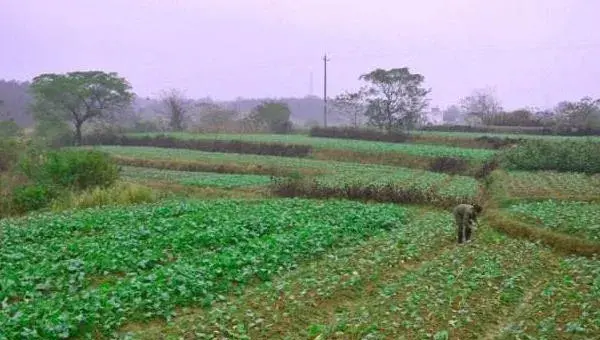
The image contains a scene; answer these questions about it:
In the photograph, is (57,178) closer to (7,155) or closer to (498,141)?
(7,155)

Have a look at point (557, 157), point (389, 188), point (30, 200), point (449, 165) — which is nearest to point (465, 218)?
point (389, 188)

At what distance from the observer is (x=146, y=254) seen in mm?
15445

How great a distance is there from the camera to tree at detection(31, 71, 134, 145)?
212ft

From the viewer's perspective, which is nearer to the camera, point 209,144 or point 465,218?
point 465,218

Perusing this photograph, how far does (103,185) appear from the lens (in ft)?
106

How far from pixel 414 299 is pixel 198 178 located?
28.4m

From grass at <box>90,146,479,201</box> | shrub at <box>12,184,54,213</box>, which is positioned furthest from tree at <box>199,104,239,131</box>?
shrub at <box>12,184,54,213</box>

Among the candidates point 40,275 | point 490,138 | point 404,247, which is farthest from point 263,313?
point 490,138

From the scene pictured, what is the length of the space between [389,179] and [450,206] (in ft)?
27.2

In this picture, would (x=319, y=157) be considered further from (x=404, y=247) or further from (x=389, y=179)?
(x=404, y=247)

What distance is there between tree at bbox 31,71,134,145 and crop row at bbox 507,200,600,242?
51335 millimetres

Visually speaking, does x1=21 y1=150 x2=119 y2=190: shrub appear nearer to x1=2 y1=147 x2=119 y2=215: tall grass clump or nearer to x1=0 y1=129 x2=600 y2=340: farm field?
x1=2 y1=147 x2=119 y2=215: tall grass clump

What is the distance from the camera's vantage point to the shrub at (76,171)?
104ft

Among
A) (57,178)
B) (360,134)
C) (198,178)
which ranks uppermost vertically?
(360,134)
